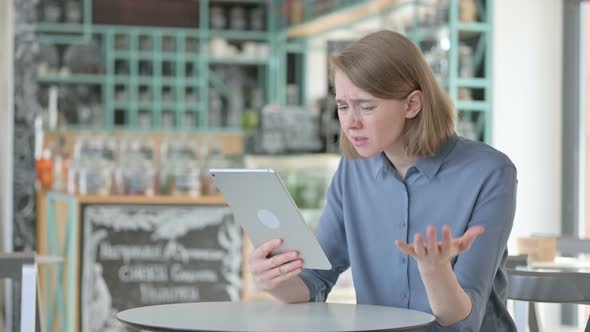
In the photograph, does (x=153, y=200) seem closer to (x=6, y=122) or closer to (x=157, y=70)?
(x=6, y=122)

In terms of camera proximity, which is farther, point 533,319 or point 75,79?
point 75,79

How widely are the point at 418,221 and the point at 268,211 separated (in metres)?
0.35

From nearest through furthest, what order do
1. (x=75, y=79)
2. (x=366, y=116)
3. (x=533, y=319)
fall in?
(x=366, y=116), (x=533, y=319), (x=75, y=79)

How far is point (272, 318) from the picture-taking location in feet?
6.62

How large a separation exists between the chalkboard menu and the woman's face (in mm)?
3594

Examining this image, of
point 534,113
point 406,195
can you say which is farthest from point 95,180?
point 406,195

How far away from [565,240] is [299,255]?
2.08m

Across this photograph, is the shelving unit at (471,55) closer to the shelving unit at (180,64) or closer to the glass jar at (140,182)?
the glass jar at (140,182)

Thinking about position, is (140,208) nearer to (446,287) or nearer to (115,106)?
(446,287)

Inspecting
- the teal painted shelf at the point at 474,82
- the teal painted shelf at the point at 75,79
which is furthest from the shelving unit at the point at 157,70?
the teal painted shelf at the point at 474,82

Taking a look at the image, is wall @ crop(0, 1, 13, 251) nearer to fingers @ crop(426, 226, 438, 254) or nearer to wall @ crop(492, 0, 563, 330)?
wall @ crop(492, 0, 563, 330)

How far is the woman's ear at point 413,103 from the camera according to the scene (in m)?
2.21

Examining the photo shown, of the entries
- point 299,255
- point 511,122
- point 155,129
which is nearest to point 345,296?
point 511,122

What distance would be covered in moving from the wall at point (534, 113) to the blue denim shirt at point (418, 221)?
14.9 feet
